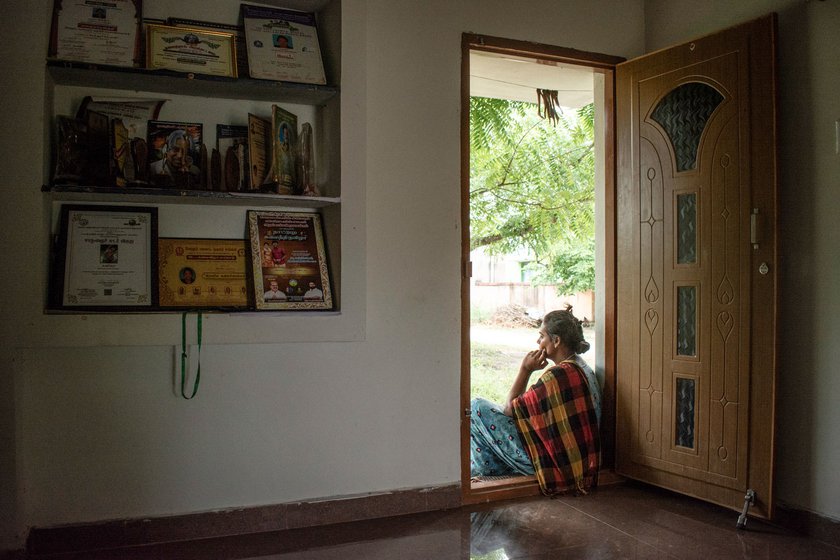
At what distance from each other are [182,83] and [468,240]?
140 centimetres

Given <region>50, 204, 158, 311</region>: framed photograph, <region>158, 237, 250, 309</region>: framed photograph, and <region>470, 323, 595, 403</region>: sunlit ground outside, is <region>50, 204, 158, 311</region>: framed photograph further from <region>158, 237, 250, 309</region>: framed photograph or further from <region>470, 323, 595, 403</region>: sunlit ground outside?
<region>470, 323, 595, 403</region>: sunlit ground outside

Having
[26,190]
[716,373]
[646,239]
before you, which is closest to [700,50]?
[646,239]

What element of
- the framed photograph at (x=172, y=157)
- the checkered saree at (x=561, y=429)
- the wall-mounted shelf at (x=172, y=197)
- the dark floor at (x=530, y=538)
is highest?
the framed photograph at (x=172, y=157)

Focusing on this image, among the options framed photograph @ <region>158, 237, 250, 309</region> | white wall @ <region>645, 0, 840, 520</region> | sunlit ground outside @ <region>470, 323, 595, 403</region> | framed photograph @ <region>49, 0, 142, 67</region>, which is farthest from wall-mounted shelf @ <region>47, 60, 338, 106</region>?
sunlit ground outside @ <region>470, 323, 595, 403</region>

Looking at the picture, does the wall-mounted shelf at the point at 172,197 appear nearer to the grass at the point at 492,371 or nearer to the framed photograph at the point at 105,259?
the framed photograph at the point at 105,259

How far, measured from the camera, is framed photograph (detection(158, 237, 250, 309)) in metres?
2.52

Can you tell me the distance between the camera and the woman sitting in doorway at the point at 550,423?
3.10 metres

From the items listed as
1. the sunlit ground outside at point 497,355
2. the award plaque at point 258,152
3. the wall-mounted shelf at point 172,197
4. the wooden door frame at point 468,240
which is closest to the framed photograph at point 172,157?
the wall-mounted shelf at point 172,197

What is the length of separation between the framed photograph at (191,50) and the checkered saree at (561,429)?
6.79ft

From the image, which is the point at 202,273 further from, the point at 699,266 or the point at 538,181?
the point at 538,181

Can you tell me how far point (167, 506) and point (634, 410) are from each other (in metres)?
2.19

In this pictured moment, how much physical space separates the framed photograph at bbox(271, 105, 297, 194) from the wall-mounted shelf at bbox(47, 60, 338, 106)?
0.09 m

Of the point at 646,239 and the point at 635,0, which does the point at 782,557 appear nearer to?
the point at 646,239

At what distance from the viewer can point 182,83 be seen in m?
2.45
